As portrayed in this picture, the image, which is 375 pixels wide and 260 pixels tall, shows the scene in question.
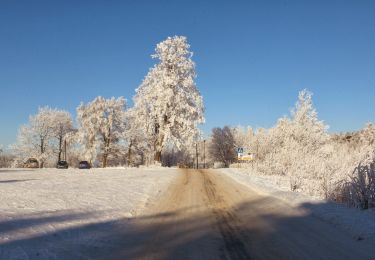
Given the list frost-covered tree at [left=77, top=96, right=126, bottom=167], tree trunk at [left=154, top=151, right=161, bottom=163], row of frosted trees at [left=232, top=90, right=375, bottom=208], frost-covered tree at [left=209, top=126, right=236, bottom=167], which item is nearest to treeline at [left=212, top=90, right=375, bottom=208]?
row of frosted trees at [left=232, top=90, right=375, bottom=208]

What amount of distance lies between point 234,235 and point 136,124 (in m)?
43.5

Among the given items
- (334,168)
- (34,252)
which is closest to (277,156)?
(334,168)

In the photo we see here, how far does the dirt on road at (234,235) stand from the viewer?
7.30m

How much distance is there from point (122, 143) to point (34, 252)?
7323 cm

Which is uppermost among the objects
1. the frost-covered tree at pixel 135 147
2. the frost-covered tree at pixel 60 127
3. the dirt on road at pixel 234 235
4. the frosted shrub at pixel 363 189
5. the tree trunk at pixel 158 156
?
the frost-covered tree at pixel 60 127

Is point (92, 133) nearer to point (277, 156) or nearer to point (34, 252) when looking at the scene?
point (277, 156)

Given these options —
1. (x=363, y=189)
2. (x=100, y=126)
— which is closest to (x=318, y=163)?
(x=363, y=189)

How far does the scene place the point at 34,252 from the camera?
7027 millimetres

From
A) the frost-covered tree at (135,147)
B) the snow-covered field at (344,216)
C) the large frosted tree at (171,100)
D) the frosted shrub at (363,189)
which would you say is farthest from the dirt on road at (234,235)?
the frost-covered tree at (135,147)

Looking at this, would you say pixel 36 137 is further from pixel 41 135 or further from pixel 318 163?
pixel 318 163

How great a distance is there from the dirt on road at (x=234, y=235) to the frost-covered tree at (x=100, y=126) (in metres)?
61.1

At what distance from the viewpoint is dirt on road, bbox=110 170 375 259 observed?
23.9ft

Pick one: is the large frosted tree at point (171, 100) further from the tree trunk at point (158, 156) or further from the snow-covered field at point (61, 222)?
the snow-covered field at point (61, 222)

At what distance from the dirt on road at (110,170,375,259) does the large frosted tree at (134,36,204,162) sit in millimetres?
35494
